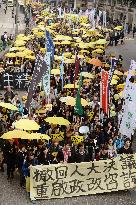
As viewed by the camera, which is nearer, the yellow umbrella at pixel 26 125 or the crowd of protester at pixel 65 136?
the crowd of protester at pixel 65 136

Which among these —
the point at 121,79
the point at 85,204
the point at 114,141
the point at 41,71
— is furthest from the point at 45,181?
the point at 121,79

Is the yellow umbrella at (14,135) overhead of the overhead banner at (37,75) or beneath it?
beneath

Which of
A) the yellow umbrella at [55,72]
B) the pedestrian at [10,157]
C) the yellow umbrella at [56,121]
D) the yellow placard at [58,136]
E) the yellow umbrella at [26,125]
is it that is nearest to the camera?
the pedestrian at [10,157]

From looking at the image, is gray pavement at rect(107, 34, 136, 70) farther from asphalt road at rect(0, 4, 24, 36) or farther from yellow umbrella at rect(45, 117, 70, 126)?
yellow umbrella at rect(45, 117, 70, 126)

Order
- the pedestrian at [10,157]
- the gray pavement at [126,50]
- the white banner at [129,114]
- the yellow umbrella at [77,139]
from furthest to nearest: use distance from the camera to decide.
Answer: the gray pavement at [126,50]
the yellow umbrella at [77,139]
the white banner at [129,114]
the pedestrian at [10,157]

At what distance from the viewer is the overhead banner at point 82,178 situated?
12906 millimetres

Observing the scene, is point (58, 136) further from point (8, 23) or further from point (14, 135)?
point (8, 23)

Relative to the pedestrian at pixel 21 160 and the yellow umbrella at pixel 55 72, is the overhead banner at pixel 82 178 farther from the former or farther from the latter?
the yellow umbrella at pixel 55 72

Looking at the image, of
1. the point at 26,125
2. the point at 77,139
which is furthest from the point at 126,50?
the point at 26,125

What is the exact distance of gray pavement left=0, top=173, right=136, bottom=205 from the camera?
507 inches

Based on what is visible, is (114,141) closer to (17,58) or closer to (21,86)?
(21,86)

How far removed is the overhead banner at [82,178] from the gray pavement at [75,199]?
0.48ft

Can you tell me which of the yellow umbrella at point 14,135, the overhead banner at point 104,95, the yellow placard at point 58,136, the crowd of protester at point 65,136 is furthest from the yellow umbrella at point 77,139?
the yellow umbrella at point 14,135

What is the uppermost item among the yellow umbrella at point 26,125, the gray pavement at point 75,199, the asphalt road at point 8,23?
the yellow umbrella at point 26,125
